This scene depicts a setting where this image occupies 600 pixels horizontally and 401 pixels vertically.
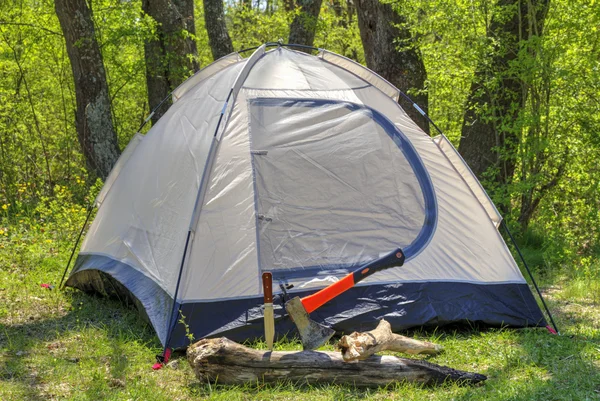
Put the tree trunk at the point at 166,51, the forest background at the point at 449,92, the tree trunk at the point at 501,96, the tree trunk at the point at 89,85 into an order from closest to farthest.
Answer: the forest background at the point at 449,92 < the tree trunk at the point at 501,96 < the tree trunk at the point at 89,85 < the tree trunk at the point at 166,51

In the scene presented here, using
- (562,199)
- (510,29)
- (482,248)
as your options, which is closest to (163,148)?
(482,248)

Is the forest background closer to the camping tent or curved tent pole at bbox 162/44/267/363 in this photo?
the camping tent

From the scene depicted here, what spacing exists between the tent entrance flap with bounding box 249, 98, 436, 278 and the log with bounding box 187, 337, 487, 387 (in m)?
0.95

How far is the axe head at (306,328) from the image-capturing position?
390cm

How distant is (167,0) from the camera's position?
366 inches

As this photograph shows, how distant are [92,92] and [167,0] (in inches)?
68.7

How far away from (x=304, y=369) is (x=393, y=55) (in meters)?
5.25

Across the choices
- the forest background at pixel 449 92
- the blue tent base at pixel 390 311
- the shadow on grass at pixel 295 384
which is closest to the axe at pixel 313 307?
the shadow on grass at pixel 295 384

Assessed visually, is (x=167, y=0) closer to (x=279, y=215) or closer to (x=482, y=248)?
(x=279, y=215)

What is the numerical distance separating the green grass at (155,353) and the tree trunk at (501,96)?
2326 mm

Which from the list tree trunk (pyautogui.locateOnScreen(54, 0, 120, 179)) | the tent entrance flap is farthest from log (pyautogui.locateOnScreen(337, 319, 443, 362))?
tree trunk (pyautogui.locateOnScreen(54, 0, 120, 179))

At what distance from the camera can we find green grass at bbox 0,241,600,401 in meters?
3.68

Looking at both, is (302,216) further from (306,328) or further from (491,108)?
(491,108)

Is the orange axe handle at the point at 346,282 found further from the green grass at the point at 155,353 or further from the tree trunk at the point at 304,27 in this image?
the tree trunk at the point at 304,27
